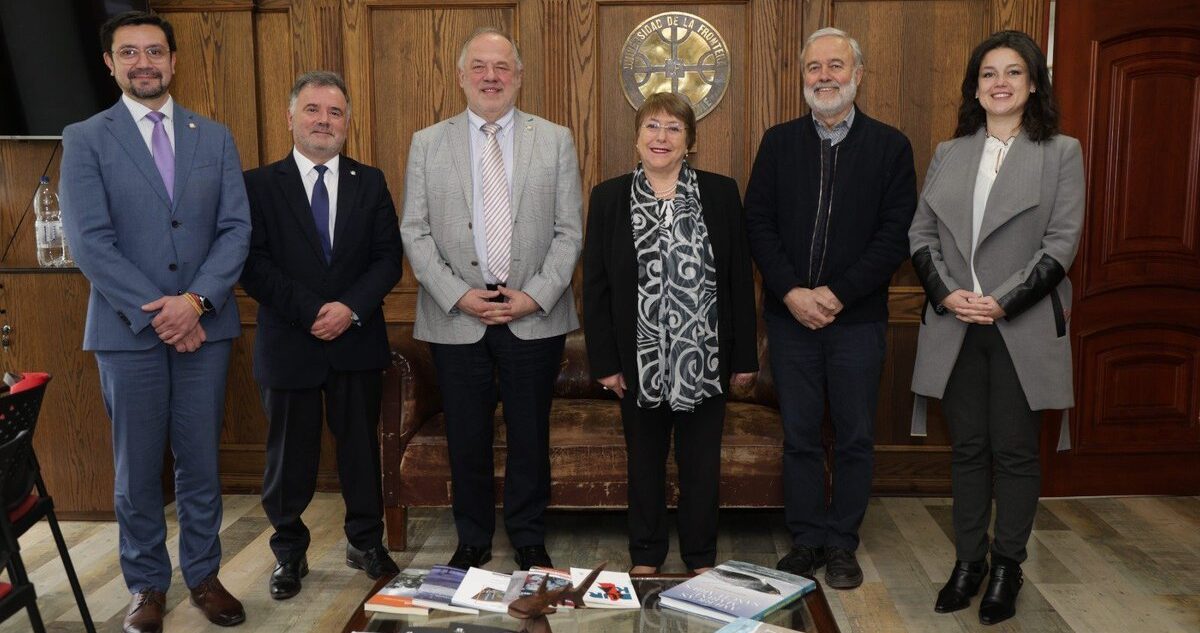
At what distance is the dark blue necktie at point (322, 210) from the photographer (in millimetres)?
2965

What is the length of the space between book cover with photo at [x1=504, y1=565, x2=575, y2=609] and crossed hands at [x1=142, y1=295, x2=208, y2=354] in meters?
1.22

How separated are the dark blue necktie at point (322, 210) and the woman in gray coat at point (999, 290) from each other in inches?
72.1

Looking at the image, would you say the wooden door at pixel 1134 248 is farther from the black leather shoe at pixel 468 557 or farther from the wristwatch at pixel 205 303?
the wristwatch at pixel 205 303

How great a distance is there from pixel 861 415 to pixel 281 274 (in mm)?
1868

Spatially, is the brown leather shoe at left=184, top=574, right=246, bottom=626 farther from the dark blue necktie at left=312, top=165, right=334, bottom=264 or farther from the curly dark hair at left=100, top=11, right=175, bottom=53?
the curly dark hair at left=100, top=11, right=175, bottom=53

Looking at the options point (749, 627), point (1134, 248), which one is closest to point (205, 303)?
point (749, 627)

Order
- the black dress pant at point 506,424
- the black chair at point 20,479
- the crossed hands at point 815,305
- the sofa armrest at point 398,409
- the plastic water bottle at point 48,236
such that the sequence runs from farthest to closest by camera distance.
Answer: the plastic water bottle at point 48,236
the sofa armrest at point 398,409
the black dress pant at point 506,424
the crossed hands at point 815,305
the black chair at point 20,479

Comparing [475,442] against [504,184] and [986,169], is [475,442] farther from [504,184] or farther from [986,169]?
[986,169]

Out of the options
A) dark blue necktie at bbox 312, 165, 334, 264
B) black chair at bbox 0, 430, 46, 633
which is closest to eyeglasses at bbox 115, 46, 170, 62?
dark blue necktie at bbox 312, 165, 334, 264

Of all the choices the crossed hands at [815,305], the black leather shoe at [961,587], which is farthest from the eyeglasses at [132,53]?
the black leather shoe at [961,587]

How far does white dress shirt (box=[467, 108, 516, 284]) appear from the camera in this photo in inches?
119

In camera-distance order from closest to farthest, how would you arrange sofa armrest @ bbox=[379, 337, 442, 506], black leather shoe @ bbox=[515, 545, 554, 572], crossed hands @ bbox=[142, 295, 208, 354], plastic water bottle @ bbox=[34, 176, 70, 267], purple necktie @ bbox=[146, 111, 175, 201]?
crossed hands @ bbox=[142, 295, 208, 354], purple necktie @ bbox=[146, 111, 175, 201], black leather shoe @ bbox=[515, 545, 554, 572], sofa armrest @ bbox=[379, 337, 442, 506], plastic water bottle @ bbox=[34, 176, 70, 267]

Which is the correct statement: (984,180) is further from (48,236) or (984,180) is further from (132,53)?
(48,236)

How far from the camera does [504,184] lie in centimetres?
304
